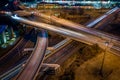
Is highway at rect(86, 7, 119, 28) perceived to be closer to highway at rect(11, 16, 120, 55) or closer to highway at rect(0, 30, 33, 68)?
highway at rect(11, 16, 120, 55)

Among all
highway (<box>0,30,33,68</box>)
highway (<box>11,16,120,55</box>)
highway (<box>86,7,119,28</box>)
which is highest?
highway (<box>86,7,119,28</box>)

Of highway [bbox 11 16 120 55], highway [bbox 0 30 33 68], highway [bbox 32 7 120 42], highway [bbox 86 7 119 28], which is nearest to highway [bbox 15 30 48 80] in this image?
highway [bbox 0 30 33 68]

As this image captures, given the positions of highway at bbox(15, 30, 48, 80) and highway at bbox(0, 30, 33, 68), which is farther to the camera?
highway at bbox(0, 30, 33, 68)

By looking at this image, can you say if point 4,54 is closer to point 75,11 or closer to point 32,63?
point 32,63

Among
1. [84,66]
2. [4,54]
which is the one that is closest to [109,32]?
[84,66]

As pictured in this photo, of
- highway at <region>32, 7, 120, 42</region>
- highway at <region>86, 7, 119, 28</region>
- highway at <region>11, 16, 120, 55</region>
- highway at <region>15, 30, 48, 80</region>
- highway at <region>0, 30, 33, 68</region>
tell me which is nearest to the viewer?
highway at <region>15, 30, 48, 80</region>

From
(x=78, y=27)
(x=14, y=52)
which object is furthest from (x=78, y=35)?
(x=14, y=52)

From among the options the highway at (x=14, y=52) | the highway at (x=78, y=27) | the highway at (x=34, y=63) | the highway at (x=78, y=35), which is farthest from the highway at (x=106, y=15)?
the highway at (x=14, y=52)

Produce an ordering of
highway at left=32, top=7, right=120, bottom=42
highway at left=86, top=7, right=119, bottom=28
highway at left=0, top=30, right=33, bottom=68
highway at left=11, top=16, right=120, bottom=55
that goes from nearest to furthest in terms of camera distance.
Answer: highway at left=0, top=30, right=33, bottom=68
highway at left=11, top=16, right=120, bottom=55
highway at left=32, top=7, right=120, bottom=42
highway at left=86, top=7, right=119, bottom=28

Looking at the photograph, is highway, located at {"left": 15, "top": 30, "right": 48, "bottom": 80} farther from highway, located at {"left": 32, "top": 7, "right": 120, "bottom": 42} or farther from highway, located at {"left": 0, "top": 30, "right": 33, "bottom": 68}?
highway, located at {"left": 32, "top": 7, "right": 120, "bottom": 42}

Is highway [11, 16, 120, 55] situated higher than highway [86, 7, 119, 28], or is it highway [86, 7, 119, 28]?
highway [86, 7, 119, 28]
